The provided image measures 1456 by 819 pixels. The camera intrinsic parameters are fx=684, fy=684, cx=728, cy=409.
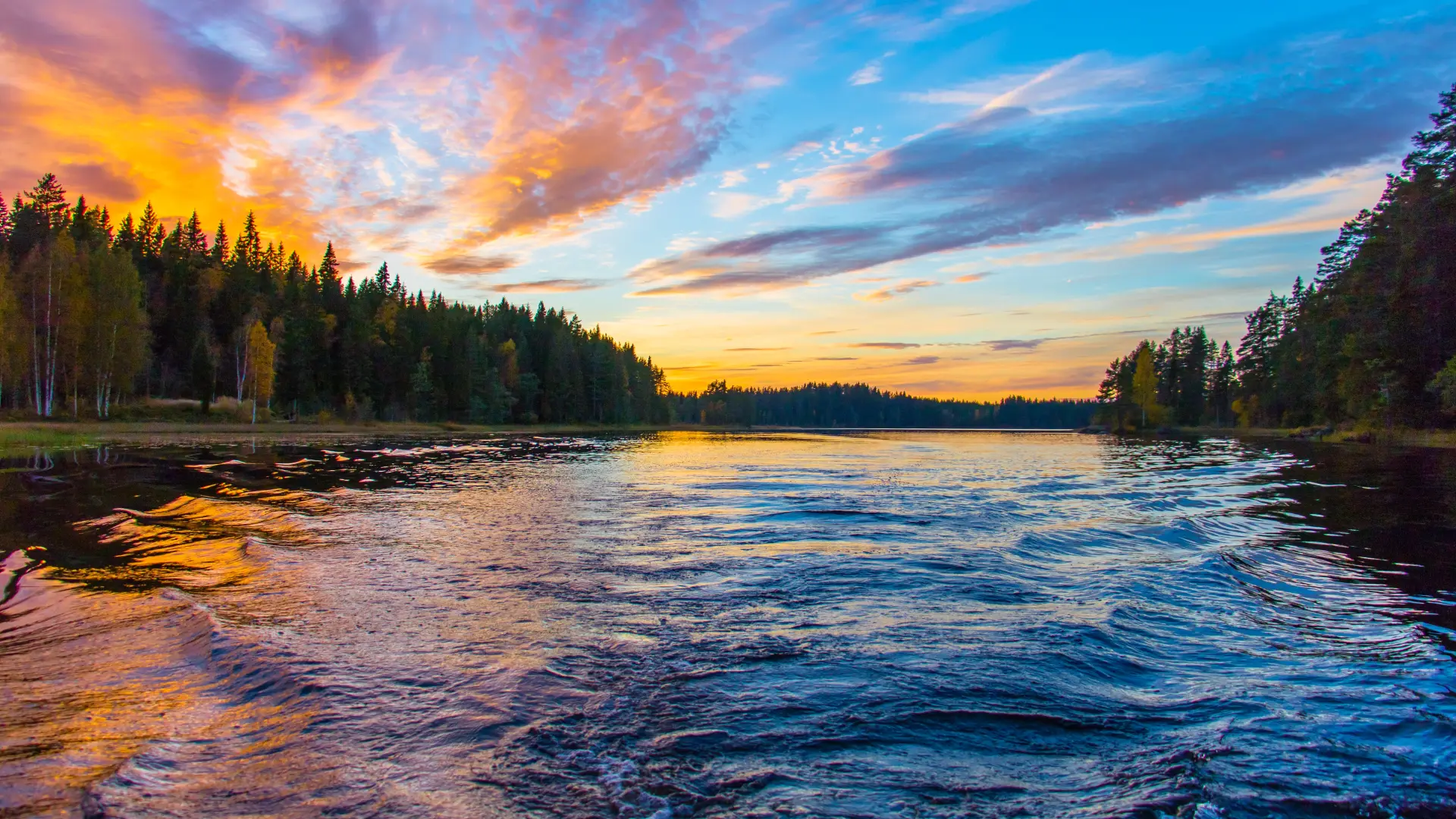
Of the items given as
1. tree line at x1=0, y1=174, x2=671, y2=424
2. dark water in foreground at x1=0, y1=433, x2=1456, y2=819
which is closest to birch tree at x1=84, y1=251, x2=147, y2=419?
tree line at x1=0, y1=174, x2=671, y2=424

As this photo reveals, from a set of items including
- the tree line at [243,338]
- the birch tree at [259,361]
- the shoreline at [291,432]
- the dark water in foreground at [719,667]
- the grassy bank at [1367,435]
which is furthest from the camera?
the birch tree at [259,361]

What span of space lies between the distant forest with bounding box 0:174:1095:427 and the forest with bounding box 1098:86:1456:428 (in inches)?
3755

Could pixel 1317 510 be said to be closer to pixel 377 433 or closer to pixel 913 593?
pixel 913 593

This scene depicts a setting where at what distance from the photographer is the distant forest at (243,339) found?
5731cm

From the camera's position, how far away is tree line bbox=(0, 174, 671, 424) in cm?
5728

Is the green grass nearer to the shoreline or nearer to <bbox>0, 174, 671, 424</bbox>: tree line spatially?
the shoreline

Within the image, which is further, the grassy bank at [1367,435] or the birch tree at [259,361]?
the birch tree at [259,361]

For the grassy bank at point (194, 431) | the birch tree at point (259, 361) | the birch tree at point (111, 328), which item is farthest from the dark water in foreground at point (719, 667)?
the birch tree at point (259, 361)

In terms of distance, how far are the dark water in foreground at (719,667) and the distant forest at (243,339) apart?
55.3 metres

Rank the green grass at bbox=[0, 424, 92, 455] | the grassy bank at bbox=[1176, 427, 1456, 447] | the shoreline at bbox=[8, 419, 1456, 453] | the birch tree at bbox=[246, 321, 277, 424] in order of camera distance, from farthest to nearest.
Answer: the birch tree at bbox=[246, 321, 277, 424] < the grassy bank at bbox=[1176, 427, 1456, 447] < the shoreline at bbox=[8, 419, 1456, 453] < the green grass at bbox=[0, 424, 92, 455]

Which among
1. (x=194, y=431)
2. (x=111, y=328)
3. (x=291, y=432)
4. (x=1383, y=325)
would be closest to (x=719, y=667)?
(x=1383, y=325)

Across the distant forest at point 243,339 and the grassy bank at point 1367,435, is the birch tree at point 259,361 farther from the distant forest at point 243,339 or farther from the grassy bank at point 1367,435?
the grassy bank at point 1367,435

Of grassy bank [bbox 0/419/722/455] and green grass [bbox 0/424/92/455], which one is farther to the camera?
grassy bank [bbox 0/419/722/455]

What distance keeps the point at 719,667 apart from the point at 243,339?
8681 cm
